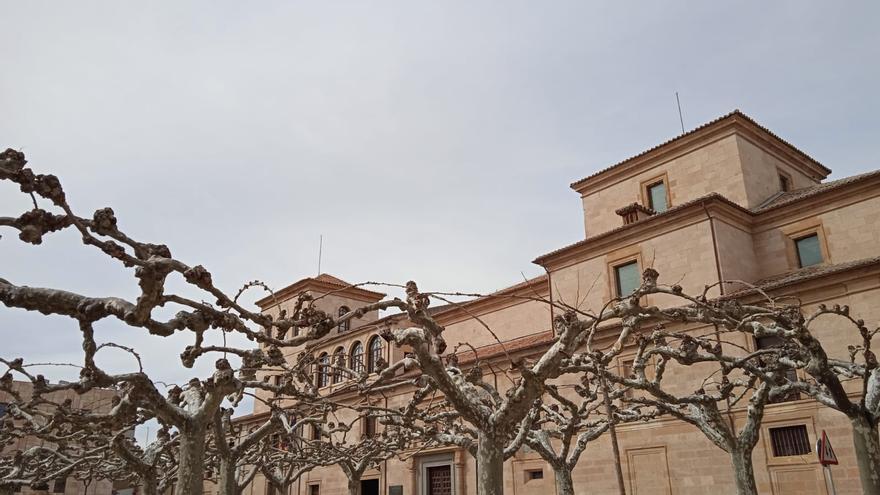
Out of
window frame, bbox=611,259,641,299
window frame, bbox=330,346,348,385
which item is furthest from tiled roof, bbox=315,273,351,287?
window frame, bbox=611,259,641,299

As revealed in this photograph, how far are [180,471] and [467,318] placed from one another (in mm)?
22301

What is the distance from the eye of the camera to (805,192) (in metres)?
22.2

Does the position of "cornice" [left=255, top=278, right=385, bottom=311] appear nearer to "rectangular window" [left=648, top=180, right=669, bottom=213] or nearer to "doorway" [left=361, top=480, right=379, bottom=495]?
"doorway" [left=361, top=480, right=379, bottom=495]

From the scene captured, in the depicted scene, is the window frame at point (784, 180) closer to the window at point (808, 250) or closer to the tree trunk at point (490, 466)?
the window at point (808, 250)

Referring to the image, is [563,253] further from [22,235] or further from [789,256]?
[22,235]

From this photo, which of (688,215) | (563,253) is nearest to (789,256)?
(688,215)

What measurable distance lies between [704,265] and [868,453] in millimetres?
12095

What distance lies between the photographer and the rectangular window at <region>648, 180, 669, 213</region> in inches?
971

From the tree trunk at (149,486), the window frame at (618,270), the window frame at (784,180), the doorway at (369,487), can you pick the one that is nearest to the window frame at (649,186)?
the window frame at (618,270)

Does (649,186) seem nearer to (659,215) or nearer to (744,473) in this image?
(659,215)

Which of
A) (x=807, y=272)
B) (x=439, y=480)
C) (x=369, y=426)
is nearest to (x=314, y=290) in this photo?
(x=369, y=426)

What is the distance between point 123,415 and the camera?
8789 mm

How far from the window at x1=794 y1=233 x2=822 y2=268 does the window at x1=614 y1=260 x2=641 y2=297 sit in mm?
5056

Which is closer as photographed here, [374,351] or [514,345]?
[514,345]
